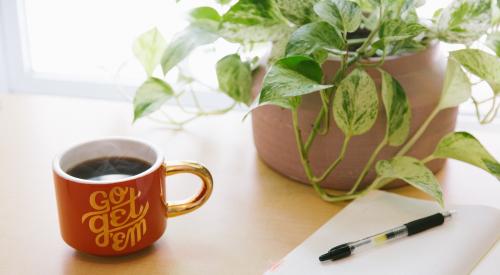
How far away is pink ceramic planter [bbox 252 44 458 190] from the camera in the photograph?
717mm

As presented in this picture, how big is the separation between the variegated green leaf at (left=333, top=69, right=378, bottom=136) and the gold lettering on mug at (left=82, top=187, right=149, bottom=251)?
0.22 meters

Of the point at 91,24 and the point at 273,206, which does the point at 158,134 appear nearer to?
the point at 273,206

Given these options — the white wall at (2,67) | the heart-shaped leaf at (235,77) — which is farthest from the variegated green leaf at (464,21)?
the white wall at (2,67)

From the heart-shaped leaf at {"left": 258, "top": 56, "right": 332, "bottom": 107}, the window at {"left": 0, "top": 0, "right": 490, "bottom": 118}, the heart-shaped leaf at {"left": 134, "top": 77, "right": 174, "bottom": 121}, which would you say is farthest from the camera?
the window at {"left": 0, "top": 0, "right": 490, "bottom": 118}

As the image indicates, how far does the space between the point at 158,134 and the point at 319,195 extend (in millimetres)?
277

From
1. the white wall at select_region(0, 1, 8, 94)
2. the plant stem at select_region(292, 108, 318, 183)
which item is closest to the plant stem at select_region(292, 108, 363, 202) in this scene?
the plant stem at select_region(292, 108, 318, 183)

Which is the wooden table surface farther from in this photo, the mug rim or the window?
the window

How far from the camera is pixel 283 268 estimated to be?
62 cm

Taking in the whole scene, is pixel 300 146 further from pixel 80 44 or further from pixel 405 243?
pixel 80 44

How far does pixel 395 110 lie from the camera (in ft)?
2.26

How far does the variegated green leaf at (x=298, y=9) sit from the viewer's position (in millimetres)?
669

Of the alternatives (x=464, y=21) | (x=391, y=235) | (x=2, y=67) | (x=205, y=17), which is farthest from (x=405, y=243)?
(x=2, y=67)

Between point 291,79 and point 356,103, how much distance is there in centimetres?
10

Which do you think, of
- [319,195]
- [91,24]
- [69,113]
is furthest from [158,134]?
[91,24]
